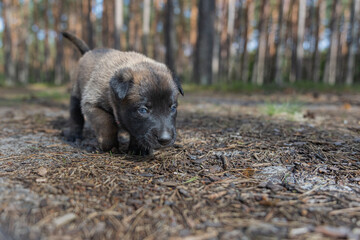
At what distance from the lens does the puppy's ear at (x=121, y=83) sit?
2956 millimetres

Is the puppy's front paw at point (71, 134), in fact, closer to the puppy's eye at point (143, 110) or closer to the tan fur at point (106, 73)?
the tan fur at point (106, 73)

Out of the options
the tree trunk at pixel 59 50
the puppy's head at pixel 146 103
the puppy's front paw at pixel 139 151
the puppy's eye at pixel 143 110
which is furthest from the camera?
the tree trunk at pixel 59 50

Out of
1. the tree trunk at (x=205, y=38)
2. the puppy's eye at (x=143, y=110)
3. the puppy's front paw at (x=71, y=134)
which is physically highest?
the tree trunk at (x=205, y=38)

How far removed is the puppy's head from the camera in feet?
9.38

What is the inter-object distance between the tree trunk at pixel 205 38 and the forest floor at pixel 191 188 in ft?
34.1

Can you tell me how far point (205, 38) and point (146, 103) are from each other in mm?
11672

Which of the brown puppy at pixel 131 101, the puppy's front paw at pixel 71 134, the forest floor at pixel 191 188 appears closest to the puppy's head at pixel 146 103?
the brown puppy at pixel 131 101

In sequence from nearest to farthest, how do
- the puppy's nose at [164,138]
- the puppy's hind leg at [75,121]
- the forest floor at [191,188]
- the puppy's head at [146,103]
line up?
the forest floor at [191,188], the puppy's nose at [164,138], the puppy's head at [146,103], the puppy's hind leg at [75,121]

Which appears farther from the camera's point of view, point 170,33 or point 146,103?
point 170,33

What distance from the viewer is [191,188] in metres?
2.35

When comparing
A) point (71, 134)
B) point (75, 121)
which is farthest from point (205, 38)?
point (71, 134)

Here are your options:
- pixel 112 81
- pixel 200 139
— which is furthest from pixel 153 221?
pixel 200 139

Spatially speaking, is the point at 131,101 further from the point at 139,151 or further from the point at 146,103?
the point at 139,151

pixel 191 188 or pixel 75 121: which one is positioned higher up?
pixel 75 121
